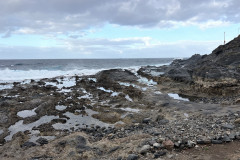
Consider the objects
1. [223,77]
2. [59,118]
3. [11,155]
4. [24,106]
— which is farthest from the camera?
[223,77]

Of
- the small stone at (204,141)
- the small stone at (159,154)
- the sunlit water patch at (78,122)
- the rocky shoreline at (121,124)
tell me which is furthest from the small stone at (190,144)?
the sunlit water patch at (78,122)

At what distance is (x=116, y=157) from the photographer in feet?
25.1

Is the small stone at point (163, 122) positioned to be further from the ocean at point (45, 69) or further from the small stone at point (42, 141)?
the ocean at point (45, 69)

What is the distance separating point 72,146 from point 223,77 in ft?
55.9

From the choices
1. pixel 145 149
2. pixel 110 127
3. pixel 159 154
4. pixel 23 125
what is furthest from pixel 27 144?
pixel 159 154

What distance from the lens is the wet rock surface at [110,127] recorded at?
809 cm

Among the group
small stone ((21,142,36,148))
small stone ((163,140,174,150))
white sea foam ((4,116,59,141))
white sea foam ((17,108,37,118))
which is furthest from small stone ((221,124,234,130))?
white sea foam ((17,108,37,118))

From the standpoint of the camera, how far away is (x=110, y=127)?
12.7 metres

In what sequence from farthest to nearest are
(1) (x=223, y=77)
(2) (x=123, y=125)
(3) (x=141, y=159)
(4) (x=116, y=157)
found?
1. (1) (x=223, y=77)
2. (2) (x=123, y=125)
3. (4) (x=116, y=157)
4. (3) (x=141, y=159)

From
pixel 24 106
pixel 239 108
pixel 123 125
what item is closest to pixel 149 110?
pixel 123 125

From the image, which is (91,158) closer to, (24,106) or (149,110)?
(149,110)

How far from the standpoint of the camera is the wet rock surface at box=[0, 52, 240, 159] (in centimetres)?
809

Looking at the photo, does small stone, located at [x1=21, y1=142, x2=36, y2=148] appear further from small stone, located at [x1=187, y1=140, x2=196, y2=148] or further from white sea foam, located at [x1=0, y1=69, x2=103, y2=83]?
white sea foam, located at [x1=0, y1=69, x2=103, y2=83]

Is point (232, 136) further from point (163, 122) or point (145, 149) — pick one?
point (163, 122)
